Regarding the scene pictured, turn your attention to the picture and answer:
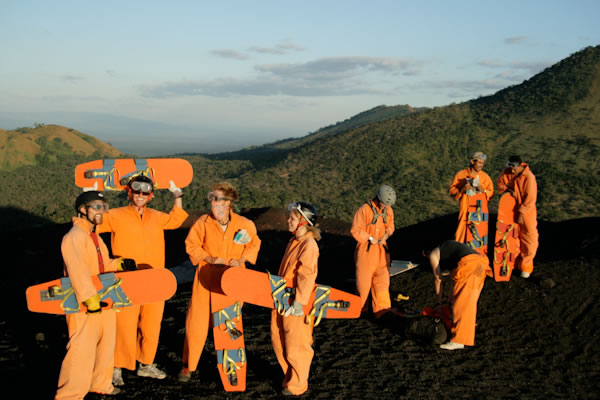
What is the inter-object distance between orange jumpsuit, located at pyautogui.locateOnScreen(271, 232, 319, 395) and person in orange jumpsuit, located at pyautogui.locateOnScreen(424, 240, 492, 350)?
227 cm

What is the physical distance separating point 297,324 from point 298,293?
369 mm

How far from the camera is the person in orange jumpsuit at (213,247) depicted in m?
5.00

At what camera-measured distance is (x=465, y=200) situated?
28.5 feet

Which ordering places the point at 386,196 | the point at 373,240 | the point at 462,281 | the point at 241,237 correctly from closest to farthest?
the point at 241,237 → the point at 462,281 → the point at 386,196 → the point at 373,240

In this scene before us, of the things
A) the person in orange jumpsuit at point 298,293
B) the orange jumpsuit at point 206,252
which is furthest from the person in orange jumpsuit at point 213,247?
the person in orange jumpsuit at point 298,293

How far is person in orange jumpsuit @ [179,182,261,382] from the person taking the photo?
16.4 ft

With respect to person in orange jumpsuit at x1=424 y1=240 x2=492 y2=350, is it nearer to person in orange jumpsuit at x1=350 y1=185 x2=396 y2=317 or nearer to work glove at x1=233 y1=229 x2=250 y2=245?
person in orange jumpsuit at x1=350 y1=185 x2=396 y2=317

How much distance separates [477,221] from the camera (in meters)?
8.65

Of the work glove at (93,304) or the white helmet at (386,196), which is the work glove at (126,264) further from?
the white helmet at (386,196)

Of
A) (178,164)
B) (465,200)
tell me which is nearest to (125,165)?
(178,164)

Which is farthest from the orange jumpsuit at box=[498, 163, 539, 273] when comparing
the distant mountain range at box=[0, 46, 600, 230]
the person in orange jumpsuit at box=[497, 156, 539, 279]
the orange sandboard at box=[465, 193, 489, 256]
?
the distant mountain range at box=[0, 46, 600, 230]

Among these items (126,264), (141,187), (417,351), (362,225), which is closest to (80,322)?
(126,264)

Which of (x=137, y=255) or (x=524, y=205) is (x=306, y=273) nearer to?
(x=137, y=255)

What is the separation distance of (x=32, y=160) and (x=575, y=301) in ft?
144
